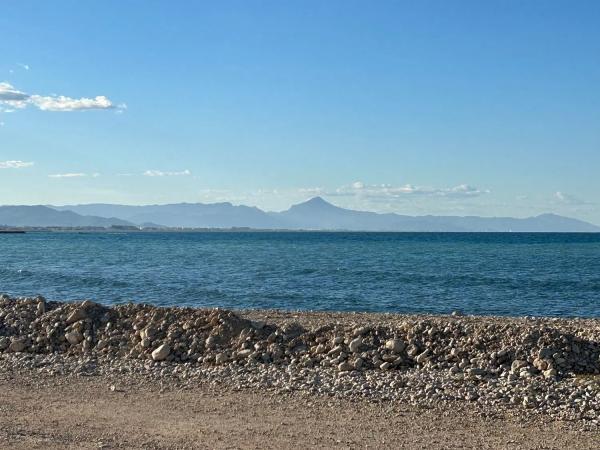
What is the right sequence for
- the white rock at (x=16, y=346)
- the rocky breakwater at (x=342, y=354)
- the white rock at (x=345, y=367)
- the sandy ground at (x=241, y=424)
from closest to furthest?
1. the sandy ground at (x=241, y=424)
2. the rocky breakwater at (x=342, y=354)
3. the white rock at (x=345, y=367)
4. the white rock at (x=16, y=346)

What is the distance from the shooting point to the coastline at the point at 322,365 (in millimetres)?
13133

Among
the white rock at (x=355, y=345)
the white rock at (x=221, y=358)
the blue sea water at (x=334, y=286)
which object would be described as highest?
the white rock at (x=355, y=345)

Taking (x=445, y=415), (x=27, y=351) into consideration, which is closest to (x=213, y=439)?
(x=445, y=415)

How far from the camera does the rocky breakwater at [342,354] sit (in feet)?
45.6

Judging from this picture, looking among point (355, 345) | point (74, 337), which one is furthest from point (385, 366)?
point (74, 337)

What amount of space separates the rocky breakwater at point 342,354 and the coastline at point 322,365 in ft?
0.11

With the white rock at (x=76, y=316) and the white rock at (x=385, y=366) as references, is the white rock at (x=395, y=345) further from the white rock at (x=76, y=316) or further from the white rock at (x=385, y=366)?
the white rock at (x=76, y=316)

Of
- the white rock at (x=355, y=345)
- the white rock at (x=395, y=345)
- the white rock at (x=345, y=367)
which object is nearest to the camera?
the white rock at (x=345, y=367)

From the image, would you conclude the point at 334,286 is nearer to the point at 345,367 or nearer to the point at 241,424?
the point at 345,367

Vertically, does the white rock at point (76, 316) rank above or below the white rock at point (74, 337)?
above

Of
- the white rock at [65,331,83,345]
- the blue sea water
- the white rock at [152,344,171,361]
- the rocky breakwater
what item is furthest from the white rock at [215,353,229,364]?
the blue sea water

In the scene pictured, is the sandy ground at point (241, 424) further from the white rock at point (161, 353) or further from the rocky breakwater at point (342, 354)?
the white rock at point (161, 353)

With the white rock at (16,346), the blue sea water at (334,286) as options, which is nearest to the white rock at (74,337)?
the white rock at (16,346)

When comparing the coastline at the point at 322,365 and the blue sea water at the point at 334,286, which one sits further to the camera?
the blue sea water at the point at 334,286
